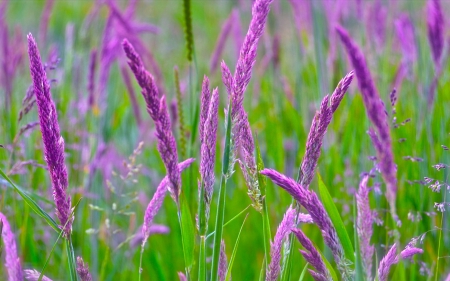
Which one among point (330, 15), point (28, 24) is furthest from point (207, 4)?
point (330, 15)

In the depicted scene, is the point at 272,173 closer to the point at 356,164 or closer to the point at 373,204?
the point at 373,204

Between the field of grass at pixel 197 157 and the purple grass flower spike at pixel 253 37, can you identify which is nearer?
the purple grass flower spike at pixel 253 37

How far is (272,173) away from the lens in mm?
688

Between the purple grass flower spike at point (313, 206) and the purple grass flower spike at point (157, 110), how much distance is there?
119 mm

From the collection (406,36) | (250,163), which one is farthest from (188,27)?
Result: (406,36)

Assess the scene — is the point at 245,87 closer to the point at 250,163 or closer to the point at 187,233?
the point at 250,163

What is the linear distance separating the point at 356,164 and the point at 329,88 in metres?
0.39

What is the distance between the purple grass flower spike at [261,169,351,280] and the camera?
68 cm

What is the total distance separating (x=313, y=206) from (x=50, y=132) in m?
0.34

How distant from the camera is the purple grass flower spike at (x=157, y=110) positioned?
65 cm

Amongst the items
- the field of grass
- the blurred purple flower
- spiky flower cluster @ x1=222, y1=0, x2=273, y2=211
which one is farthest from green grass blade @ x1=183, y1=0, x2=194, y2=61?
the blurred purple flower

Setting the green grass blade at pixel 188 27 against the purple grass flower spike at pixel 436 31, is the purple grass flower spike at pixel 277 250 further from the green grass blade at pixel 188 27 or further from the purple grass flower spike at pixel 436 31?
the purple grass flower spike at pixel 436 31

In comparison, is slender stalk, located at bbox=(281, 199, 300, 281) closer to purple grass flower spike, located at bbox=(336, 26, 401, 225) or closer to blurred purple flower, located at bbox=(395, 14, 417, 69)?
purple grass flower spike, located at bbox=(336, 26, 401, 225)

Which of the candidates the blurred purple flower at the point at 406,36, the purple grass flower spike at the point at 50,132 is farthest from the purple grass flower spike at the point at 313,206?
the blurred purple flower at the point at 406,36
